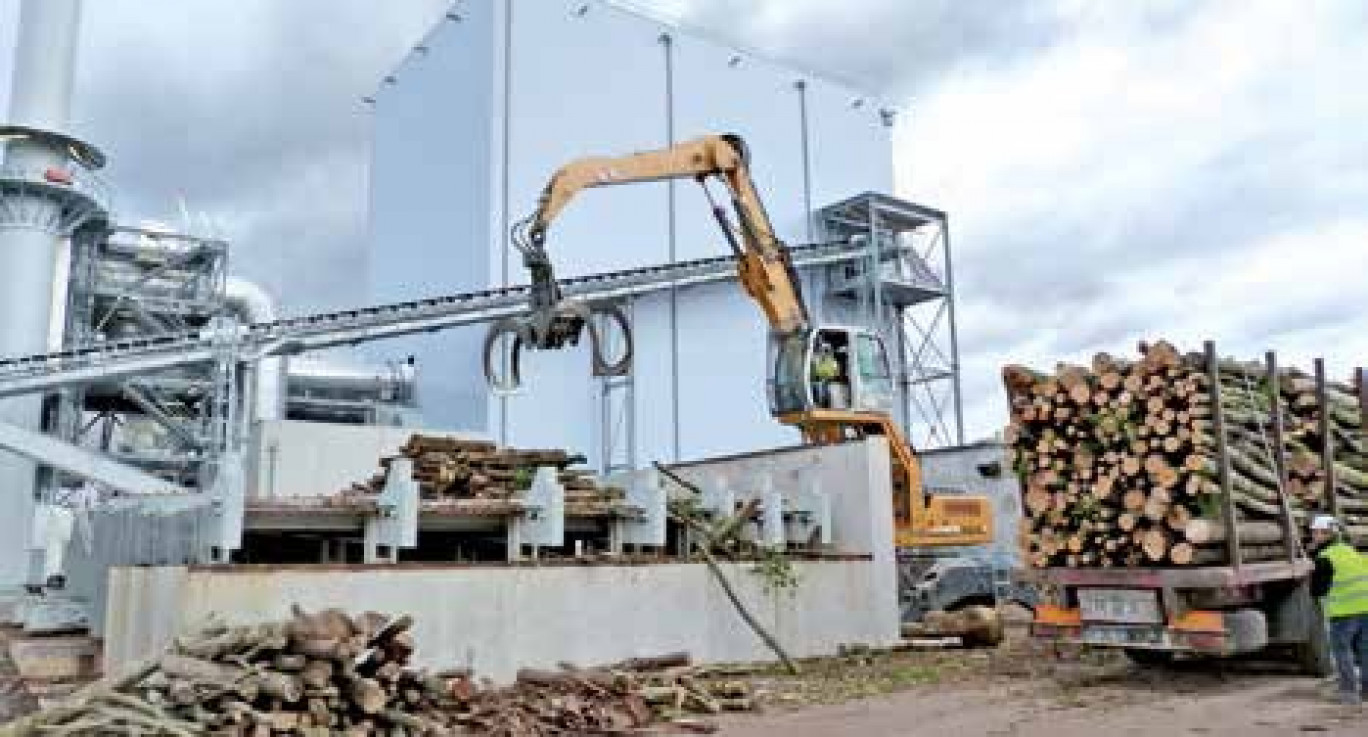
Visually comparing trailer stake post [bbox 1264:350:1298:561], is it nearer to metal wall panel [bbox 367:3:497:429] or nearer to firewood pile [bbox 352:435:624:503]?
firewood pile [bbox 352:435:624:503]

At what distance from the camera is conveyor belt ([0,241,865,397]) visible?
66.0ft

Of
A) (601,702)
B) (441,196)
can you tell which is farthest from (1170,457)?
(441,196)

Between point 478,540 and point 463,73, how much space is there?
18.5 m

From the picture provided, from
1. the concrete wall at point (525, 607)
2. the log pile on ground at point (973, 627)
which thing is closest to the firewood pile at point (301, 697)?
the concrete wall at point (525, 607)

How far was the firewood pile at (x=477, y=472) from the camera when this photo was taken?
1063cm

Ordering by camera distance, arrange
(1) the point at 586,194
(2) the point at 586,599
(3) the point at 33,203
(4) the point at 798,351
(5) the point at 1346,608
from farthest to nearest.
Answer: (1) the point at 586,194
(3) the point at 33,203
(4) the point at 798,351
(2) the point at 586,599
(5) the point at 1346,608

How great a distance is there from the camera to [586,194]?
84.1 ft

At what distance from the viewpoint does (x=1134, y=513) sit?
859 centimetres

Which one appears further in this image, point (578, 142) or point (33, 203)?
point (578, 142)

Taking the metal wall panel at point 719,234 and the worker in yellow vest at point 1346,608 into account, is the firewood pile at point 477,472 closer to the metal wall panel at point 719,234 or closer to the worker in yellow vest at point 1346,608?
the worker in yellow vest at point 1346,608

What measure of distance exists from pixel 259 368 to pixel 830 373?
15945mm

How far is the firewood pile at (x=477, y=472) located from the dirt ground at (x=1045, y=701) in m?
2.76

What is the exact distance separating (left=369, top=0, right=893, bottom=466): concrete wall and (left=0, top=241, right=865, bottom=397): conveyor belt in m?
1.30

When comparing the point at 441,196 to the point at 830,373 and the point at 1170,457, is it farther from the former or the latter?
the point at 1170,457
